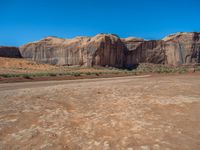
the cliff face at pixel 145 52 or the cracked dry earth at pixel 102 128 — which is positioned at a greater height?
the cliff face at pixel 145 52

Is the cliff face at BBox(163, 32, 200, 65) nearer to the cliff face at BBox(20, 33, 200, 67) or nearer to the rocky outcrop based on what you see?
the cliff face at BBox(20, 33, 200, 67)

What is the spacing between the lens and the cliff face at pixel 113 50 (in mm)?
53722

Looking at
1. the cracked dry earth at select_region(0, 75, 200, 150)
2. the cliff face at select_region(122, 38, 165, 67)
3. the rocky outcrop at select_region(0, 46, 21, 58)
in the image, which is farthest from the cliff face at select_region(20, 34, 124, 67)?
the cracked dry earth at select_region(0, 75, 200, 150)

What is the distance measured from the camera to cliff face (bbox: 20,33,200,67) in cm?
5372

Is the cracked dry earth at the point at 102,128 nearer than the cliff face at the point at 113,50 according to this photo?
Yes

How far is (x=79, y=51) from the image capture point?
54.9 m

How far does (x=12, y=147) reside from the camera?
338 centimetres

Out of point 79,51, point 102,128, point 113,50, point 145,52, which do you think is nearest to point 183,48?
point 145,52

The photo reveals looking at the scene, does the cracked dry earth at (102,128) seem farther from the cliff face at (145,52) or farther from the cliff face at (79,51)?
the cliff face at (145,52)

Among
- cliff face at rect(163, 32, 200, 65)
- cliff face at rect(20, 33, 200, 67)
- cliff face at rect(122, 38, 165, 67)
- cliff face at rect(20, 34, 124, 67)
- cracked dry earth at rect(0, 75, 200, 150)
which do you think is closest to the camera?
cracked dry earth at rect(0, 75, 200, 150)

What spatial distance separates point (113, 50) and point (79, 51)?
37.6ft

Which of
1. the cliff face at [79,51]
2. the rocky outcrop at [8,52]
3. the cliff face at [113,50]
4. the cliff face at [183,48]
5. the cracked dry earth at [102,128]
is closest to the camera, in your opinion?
the cracked dry earth at [102,128]

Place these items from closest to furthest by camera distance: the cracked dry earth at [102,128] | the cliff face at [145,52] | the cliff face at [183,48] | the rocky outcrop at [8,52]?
the cracked dry earth at [102,128] → the cliff face at [183,48] → the rocky outcrop at [8,52] → the cliff face at [145,52]

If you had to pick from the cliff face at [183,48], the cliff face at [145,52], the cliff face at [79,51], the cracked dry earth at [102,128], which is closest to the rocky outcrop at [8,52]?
the cliff face at [79,51]
